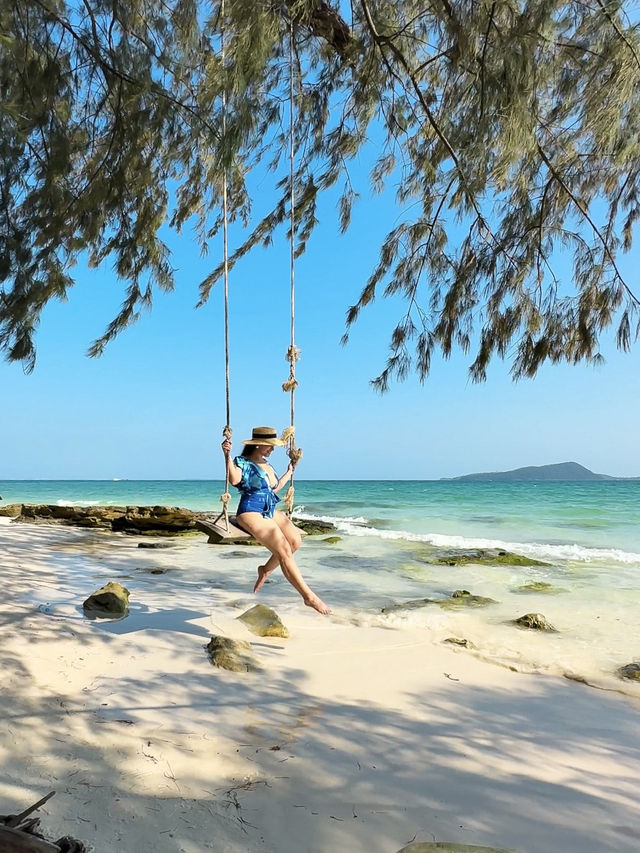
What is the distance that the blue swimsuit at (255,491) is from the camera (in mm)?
3852

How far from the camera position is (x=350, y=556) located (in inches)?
337

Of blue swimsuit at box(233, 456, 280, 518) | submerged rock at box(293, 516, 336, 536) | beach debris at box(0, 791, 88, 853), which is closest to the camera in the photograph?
beach debris at box(0, 791, 88, 853)

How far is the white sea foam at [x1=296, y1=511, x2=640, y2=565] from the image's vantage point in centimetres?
939

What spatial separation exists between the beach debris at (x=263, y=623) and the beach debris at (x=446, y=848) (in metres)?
2.30

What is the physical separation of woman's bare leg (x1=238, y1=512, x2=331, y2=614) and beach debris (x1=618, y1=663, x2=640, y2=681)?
70.8 inches

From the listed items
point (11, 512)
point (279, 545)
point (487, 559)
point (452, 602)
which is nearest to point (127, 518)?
point (11, 512)

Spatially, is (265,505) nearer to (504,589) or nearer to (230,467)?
(230,467)

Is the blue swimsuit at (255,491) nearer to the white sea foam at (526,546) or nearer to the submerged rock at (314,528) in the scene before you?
the white sea foam at (526,546)

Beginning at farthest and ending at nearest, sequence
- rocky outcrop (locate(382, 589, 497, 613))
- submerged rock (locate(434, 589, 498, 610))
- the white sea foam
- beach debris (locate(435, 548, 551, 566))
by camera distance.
A: 1. the white sea foam
2. beach debris (locate(435, 548, 551, 566))
3. submerged rock (locate(434, 589, 498, 610))
4. rocky outcrop (locate(382, 589, 497, 613))

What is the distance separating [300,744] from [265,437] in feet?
7.01

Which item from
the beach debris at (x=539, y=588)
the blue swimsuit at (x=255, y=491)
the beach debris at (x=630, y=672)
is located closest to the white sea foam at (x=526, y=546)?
the beach debris at (x=539, y=588)

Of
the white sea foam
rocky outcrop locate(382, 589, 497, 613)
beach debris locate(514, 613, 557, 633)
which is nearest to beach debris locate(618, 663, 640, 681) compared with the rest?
beach debris locate(514, 613, 557, 633)

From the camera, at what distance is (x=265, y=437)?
410 centimetres

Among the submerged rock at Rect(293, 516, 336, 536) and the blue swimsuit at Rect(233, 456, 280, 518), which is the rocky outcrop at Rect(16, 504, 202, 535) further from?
the blue swimsuit at Rect(233, 456, 280, 518)
